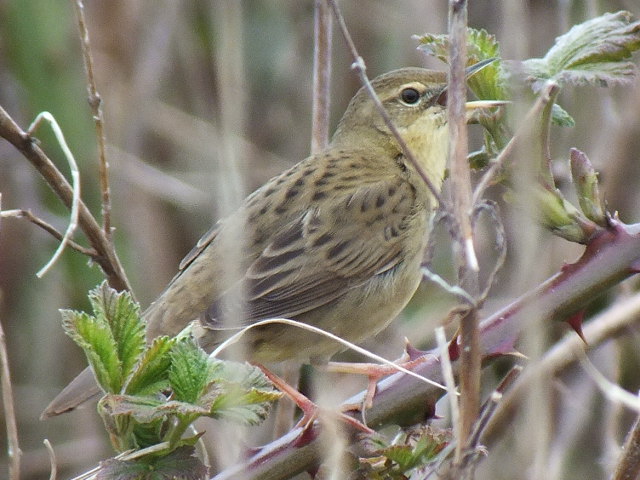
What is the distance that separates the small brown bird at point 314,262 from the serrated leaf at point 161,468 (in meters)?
1.17

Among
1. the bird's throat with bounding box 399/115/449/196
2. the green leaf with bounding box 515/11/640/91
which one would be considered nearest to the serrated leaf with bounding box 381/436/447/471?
the green leaf with bounding box 515/11/640/91

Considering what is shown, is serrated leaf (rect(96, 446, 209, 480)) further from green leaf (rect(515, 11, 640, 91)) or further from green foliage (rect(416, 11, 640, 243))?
green leaf (rect(515, 11, 640, 91))

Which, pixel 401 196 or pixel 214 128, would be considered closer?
pixel 401 196

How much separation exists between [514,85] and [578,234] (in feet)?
1.05

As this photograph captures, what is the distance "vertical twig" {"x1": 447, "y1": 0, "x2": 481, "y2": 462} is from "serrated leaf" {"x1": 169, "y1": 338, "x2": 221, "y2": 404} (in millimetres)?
454

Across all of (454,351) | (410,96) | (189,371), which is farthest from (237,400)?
(410,96)

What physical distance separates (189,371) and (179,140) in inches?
126

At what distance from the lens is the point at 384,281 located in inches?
127

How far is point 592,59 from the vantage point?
1955 mm

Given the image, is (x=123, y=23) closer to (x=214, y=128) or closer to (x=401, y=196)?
(x=214, y=128)

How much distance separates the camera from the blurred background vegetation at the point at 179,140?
4039mm

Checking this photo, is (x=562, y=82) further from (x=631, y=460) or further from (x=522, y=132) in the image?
(x=631, y=460)

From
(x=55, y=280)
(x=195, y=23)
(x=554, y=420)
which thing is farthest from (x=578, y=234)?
(x=195, y=23)

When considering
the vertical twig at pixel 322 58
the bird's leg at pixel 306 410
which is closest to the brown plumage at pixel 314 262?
the bird's leg at pixel 306 410
